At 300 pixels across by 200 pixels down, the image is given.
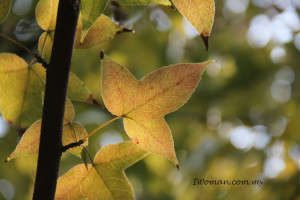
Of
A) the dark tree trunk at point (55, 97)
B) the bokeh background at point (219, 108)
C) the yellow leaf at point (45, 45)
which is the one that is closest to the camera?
the dark tree trunk at point (55, 97)

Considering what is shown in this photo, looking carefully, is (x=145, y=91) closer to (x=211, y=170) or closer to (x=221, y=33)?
(x=211, y=170)

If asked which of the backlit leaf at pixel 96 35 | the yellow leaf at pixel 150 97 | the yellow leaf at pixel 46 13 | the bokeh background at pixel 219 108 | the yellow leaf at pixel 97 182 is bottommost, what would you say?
the bokeh background at pixel 219 108

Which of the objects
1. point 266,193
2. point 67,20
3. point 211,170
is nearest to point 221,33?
point 211,170

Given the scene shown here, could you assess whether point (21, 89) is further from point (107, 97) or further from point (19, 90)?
point (107, 97)

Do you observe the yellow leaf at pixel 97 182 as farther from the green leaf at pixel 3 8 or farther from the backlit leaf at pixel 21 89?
the green leaf at pixel 3 8

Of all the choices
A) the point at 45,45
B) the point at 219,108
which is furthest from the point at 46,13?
the point at 219,108

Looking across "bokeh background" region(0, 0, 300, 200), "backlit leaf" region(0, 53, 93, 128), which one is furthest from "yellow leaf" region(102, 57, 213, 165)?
"bokeh background" region(0, 0, 300, 200)

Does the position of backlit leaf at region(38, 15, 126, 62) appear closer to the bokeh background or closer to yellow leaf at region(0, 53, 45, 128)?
yellow leaf at region(0, 53, 45, 128)

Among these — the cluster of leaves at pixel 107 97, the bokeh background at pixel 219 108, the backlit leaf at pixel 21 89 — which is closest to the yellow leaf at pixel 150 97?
the cluster of leaves at pixel 107 97
